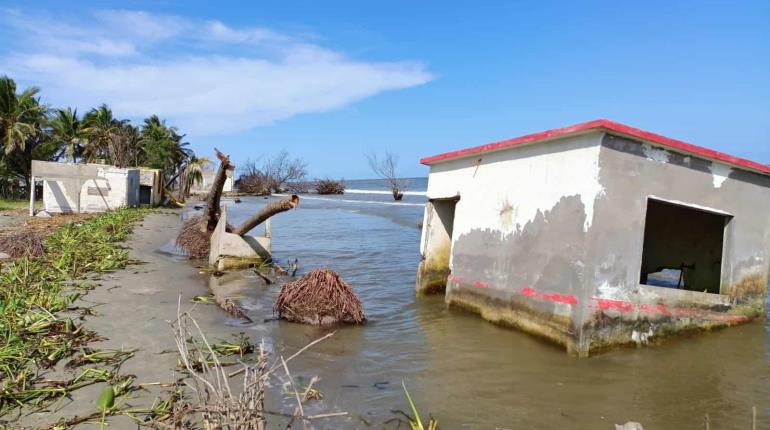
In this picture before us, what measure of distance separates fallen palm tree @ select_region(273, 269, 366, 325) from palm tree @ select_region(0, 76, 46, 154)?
32.7m

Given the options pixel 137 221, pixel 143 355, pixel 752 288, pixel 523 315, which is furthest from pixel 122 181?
pixel 752 288

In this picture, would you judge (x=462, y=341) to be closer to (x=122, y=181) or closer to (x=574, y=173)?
(x=574, y=173)

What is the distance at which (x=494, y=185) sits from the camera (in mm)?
8062

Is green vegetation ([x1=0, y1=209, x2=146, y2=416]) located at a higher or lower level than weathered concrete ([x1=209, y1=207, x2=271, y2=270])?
lower

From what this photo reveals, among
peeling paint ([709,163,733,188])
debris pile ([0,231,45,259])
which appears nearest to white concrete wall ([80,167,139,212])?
debris pile ([0,231,45,259])

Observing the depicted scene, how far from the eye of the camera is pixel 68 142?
39375mm

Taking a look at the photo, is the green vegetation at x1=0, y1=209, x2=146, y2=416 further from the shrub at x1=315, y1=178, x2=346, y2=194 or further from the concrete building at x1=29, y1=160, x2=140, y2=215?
the shrub at x1=315, y1=178, x2=346, y2=194

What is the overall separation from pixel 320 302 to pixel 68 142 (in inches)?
1567

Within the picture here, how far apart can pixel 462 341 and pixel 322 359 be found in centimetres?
206

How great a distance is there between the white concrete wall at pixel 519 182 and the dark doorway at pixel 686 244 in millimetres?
3380

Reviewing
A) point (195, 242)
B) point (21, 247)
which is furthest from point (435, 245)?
point (21, 247)

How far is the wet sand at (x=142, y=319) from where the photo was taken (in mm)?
4668

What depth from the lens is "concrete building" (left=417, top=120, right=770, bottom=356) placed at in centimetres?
609

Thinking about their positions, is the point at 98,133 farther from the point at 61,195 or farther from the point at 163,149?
the point at 61,195
